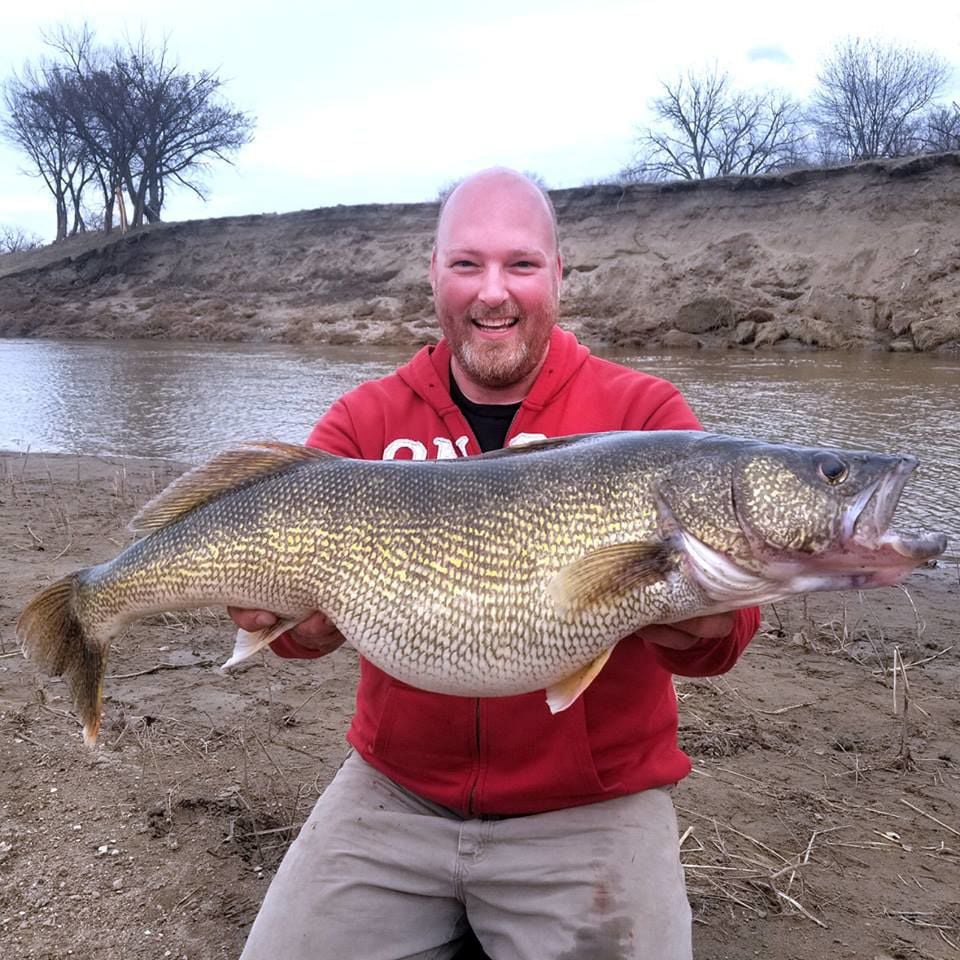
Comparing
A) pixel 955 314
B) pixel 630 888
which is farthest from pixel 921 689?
pixel 955 314

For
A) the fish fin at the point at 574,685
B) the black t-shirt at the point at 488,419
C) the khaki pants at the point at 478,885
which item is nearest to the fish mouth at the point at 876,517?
the fish fin at the point at 574,685

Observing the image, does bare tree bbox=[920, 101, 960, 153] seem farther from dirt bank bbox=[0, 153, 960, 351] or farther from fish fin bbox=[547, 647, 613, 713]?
fish fin bbox=[547, 647, 613, 713]

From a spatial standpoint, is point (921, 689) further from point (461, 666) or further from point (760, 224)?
point (760, 224)

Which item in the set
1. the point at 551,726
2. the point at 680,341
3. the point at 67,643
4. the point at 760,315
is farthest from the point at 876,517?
the point at 680,341

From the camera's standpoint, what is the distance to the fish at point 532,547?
7.84 ft

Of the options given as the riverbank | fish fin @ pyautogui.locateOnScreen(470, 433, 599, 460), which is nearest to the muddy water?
the riverbank

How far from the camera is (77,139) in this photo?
42.4 meters

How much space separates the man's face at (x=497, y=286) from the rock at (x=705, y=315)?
58.0 feet

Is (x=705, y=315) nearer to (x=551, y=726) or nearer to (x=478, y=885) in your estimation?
(x=551, y=726)

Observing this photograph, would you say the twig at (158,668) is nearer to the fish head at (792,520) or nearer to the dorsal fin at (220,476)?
the dorsal fin at (220,476)

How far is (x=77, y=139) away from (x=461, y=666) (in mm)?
47091

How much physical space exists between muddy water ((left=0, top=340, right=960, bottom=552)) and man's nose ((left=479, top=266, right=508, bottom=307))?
4.50 meters

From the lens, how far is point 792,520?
2387 mm

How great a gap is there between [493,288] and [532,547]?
1185 millimetres
